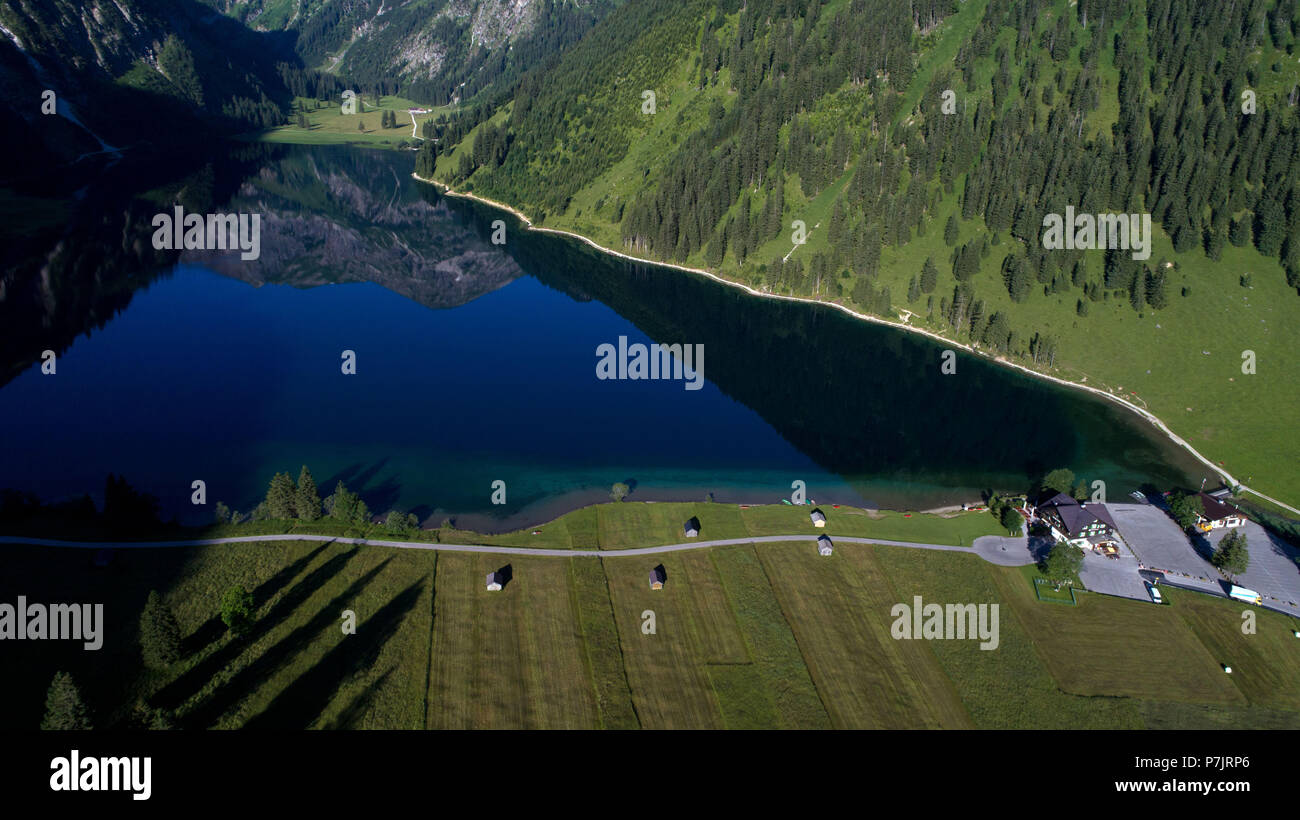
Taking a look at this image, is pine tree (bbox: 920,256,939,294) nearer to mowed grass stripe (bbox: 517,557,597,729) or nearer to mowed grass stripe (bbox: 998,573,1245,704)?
mowed grass stripe (bbox: 998,573,1245,704)

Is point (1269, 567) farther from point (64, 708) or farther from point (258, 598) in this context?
point (64, 708)

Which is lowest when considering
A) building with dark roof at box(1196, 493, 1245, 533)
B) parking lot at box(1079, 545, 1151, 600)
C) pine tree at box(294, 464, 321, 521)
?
parking lot at box(1079, 545, 1151, 600)

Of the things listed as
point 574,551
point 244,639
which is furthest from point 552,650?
point 244,639

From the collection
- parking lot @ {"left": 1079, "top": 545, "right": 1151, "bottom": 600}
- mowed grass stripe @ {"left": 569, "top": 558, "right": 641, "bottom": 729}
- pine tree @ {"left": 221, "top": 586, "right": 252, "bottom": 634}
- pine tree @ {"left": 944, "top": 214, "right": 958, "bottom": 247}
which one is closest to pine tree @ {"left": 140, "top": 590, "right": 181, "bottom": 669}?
pine tree @ {"left": 221, "top": 586, "right": 252, "bottom": 634}

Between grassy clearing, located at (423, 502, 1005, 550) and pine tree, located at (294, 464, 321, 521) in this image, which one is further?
grassy clearing, located at (423, 502, 1005, 550)
